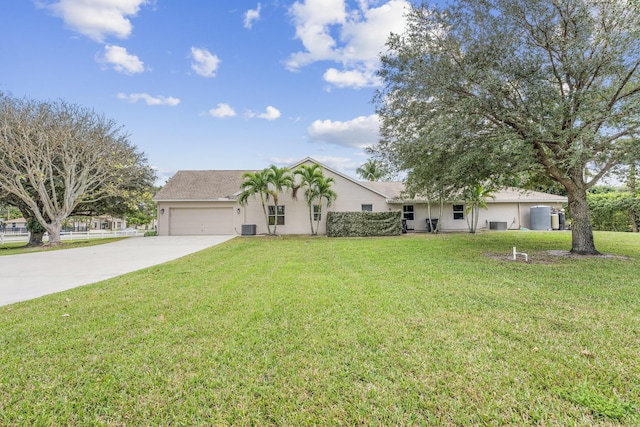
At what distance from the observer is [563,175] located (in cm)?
948

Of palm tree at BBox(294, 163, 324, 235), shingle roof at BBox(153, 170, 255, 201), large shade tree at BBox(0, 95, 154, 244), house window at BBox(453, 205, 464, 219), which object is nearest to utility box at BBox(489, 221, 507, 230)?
house window at BBox(453, 205, 464, 219)

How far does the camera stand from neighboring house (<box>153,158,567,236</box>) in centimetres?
1986

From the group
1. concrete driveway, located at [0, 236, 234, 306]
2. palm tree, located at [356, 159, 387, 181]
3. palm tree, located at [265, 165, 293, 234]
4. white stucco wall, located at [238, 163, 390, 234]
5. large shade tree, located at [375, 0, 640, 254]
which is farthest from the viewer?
palm tree, located at [356, 159, 387, 181]

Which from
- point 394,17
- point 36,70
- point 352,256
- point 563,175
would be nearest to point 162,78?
point 36,70

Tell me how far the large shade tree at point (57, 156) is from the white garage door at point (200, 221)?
3362mm

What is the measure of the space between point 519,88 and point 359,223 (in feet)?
35.8

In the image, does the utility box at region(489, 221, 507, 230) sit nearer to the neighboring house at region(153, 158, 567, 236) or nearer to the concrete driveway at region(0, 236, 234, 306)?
the neighboring house at region(153, 158, 567, 236)

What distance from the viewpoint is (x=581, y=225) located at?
9555mm

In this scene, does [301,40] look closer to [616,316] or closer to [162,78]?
[162,78]

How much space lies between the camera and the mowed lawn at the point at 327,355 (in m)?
2.20

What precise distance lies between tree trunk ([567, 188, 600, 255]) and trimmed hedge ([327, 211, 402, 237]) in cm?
903

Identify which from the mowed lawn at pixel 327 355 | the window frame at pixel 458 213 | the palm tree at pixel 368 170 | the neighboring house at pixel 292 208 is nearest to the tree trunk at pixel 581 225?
the mowed lawn at pixel 327 355

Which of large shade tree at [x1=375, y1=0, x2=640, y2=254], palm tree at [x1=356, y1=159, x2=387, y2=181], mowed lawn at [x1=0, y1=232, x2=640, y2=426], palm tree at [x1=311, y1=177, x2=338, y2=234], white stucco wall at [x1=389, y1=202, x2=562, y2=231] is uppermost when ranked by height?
palm tree at [x1=356, y1=159, x2=387, y2=181]

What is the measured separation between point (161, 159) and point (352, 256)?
59.3ft
